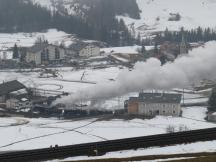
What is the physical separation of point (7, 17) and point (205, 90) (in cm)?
6005

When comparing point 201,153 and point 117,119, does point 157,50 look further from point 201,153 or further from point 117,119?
point 201,153

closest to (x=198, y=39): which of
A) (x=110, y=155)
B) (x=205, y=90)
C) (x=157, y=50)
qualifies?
(x=157, y=50)

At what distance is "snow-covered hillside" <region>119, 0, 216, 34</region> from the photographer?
304ft

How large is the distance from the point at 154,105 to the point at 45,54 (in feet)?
99.0

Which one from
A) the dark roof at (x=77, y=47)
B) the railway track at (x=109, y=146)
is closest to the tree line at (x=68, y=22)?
the dark roof at (x=77, y=47)

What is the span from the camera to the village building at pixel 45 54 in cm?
5831

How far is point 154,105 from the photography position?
3234cm

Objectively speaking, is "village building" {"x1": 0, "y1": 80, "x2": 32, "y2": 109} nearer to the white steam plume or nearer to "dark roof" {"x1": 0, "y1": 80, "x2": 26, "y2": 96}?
"dark roof" {"x1": 0, "y1": 80, "x2": 26, "y2": 96}

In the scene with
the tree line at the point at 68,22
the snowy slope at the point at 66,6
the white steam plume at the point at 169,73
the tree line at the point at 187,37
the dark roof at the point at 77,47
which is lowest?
the white steam plume at the point at 169,73

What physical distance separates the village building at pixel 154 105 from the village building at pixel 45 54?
27.9 m

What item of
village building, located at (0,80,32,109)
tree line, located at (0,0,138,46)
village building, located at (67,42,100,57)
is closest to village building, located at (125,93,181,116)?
village building, located at (0,80,32,109)

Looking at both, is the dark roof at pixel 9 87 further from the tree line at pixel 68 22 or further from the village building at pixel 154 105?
the tree line at pixel 68 22

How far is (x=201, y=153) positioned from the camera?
41.1 feet

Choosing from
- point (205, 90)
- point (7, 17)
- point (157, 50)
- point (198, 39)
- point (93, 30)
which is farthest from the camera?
point (7, 17)
